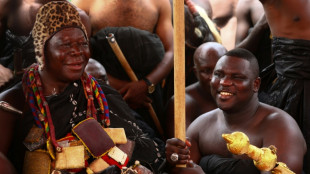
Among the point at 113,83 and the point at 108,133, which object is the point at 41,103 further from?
the point at 113,83

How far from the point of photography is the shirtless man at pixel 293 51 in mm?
4875

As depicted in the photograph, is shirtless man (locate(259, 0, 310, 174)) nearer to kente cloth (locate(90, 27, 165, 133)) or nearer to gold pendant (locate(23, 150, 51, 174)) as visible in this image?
kente cloth (locate(90, 27, 165, 133))

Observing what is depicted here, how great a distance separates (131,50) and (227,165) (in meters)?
1.72

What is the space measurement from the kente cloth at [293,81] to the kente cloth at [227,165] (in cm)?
79

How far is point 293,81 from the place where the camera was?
4.93 m

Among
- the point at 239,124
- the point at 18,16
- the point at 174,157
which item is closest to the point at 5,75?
the point at 18,16

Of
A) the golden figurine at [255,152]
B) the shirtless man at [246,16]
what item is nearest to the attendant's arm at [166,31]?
the shirtless man at [246,16]

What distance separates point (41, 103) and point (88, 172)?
518mm

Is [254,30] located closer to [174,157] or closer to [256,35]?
[256,35]

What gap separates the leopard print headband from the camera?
3.79 meters

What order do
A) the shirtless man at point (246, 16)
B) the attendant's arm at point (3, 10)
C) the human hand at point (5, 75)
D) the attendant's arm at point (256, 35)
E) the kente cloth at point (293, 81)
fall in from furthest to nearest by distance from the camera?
the shirtless man at point (246, 16) < the attendant's arm at point (256, 35) < the attendant's arm at point (3, 10) < the kente cloth at point (293, 81) < the human hand at point (5, 75)

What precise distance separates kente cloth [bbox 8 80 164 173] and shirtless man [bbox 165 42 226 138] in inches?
56.8

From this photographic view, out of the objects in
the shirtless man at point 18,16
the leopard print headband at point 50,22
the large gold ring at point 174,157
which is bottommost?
the large gold ring at point 174,157

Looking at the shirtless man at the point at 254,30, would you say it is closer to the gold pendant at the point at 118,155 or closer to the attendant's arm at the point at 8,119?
the gold pendant at the point at 118,155
